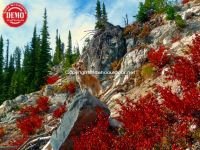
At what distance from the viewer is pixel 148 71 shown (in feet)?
58.4

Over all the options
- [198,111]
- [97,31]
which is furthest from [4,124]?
[198,111]

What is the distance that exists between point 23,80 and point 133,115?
6067 centimetres

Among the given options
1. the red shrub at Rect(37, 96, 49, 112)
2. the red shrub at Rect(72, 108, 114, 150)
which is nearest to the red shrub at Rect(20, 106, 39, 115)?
the red shrub at Rect(37, 96, 49, 112)

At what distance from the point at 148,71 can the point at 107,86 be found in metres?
4.25

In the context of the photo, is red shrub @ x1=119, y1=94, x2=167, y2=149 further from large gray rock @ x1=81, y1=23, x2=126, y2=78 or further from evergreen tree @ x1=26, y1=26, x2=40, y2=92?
→ evergreen tree @ x1=26, y1=26, x2=40, y2=92

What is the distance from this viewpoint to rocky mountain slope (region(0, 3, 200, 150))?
12188mm

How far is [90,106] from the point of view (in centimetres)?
1192

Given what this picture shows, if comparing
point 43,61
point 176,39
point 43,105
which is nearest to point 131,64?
point 176,39

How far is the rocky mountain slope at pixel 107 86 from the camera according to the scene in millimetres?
12188

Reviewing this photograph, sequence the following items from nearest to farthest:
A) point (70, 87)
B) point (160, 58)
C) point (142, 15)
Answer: point (160, 58) → point (142, 15) → point (70, 87)

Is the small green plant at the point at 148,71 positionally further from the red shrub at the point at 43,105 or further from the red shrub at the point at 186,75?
the red shrub at the point at 43,105

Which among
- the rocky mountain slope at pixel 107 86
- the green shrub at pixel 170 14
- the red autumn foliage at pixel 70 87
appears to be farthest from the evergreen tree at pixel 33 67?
the green shrub at pixel 170 14

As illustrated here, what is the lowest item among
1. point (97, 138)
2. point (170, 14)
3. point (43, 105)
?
point (43, 105)

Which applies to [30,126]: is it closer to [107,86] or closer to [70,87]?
[107,86]
